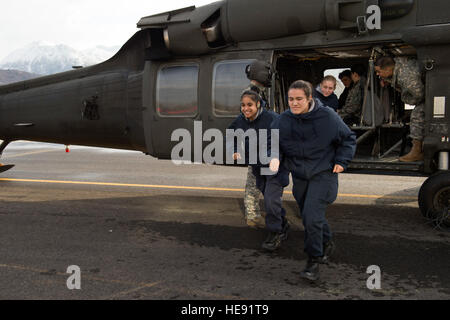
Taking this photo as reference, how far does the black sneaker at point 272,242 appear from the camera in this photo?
5.06 meters

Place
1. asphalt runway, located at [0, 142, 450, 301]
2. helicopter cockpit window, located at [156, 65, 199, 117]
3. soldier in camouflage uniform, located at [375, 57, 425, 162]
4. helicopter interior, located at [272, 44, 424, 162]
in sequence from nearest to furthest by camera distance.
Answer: asphalt runway, located at [0, 142, 450, 301] → soldier in camouflage uniform, located at [375, 57, 425, 162] → helicopter interior, located at [272, 44, 424, 162] → helicopter cockpit window, located at [156, 65, 199, 117]

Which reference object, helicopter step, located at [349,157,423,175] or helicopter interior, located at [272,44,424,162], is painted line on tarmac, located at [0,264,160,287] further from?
helicopter interior, located at [272,44,424,162]

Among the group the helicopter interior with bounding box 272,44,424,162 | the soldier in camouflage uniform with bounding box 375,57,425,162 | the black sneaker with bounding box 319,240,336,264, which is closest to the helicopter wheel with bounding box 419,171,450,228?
the soldier in camouflage uniform with bounding box 375,57,425,162

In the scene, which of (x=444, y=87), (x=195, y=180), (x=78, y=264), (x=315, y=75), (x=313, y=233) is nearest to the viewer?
(x=313, y=233)

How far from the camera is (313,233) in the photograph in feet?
13.6

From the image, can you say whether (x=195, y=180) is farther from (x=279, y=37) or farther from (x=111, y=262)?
(x=111, y=262)

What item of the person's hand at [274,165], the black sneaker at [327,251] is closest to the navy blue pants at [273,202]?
the black sneaker at [327,251]

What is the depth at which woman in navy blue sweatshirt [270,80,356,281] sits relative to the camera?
4.14 meters

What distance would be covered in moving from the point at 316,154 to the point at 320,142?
12cm

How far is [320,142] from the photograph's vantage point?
4152 millimetres

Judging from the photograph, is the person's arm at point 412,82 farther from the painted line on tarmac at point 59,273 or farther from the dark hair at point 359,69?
the painted line on tarmac at point 59,273

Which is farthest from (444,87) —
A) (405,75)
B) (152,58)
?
(152,58)

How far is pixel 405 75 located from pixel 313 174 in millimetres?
2732

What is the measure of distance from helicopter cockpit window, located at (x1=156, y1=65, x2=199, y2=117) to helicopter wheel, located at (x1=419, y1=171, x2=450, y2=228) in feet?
11.4
